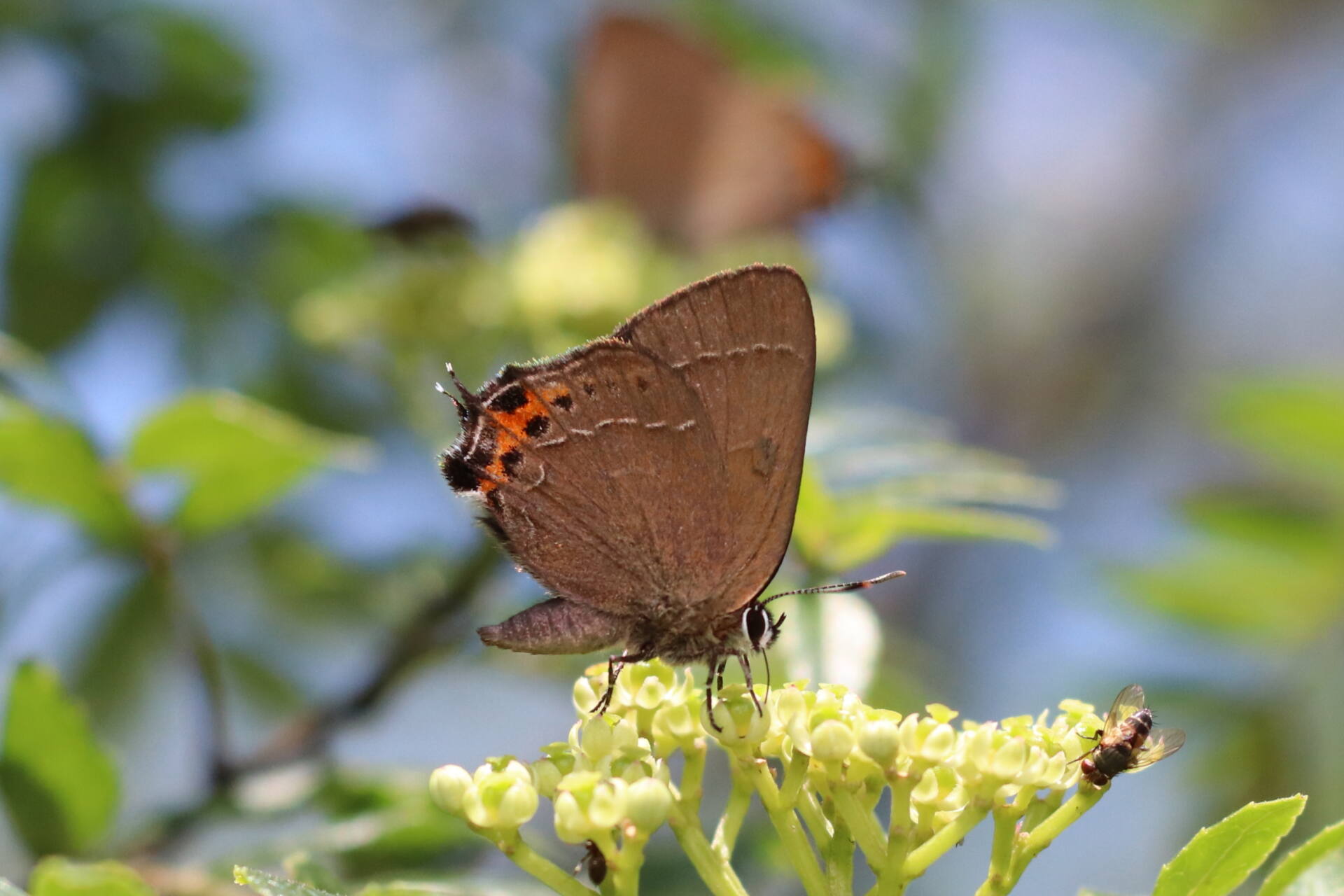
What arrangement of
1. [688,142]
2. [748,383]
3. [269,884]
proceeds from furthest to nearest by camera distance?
[688,142]
[748,383]
[269,884]

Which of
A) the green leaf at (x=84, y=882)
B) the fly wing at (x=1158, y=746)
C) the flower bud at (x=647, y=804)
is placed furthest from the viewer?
the fly wing at (x=1158, y=746)

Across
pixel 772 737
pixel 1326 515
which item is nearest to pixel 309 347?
pixel 772 737

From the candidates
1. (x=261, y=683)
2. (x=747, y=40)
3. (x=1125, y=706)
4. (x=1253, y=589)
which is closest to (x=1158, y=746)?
(x=1125, y=706)

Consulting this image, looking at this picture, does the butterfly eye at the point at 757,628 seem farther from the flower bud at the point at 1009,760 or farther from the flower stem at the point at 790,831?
the flower bud at the point at 1009,760

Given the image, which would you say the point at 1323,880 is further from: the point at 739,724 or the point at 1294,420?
the point at 1294,420

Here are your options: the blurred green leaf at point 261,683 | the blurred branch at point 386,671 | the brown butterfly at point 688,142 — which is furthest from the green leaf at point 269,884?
the brown butterfly at point 688,142
